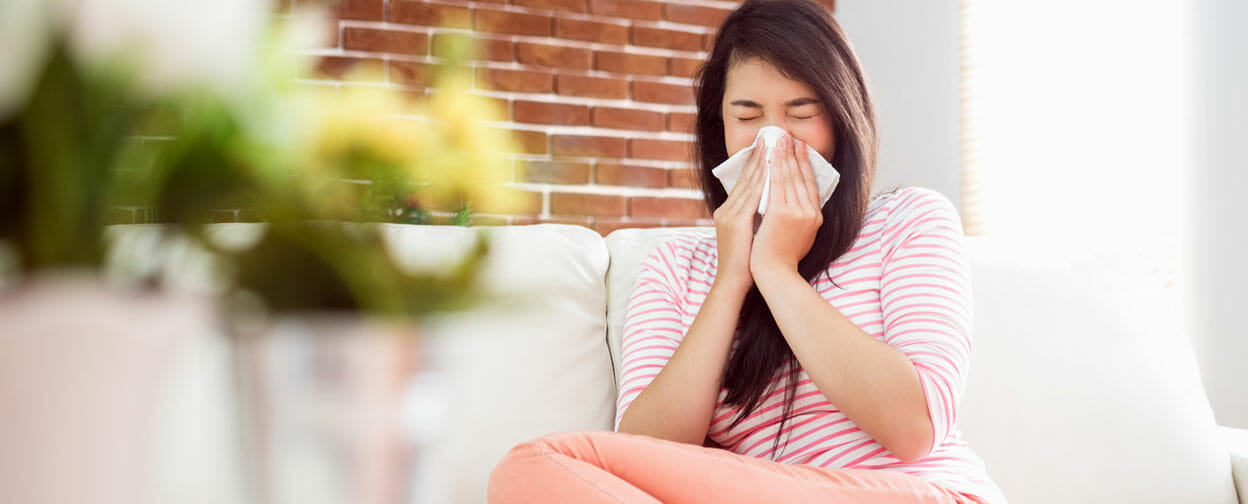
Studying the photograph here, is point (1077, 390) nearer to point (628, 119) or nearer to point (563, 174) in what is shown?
point (563, 174)

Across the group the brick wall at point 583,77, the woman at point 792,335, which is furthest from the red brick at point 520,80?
the woman at point 792,335

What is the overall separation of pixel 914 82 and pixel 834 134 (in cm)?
183

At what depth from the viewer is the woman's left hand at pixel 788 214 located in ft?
4.16

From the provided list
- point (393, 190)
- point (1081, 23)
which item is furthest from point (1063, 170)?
point (393, 190)

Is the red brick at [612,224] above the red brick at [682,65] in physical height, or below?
below

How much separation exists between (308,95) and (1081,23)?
262 centimetres

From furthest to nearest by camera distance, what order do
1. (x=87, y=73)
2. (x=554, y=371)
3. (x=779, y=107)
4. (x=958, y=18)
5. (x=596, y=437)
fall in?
(x=958, y=18)
(x=554, y=371)
(x=779, y=107)
(x=596, y=437)
(x=87, y=73)

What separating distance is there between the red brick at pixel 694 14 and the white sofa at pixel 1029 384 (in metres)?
1.68

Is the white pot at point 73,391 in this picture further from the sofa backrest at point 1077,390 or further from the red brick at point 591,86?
the red brick at point 591,86

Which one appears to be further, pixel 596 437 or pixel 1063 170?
pixel 1063 170

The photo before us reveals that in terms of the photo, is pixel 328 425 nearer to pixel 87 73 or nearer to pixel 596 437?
pixel 87 73

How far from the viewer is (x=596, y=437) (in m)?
0.99

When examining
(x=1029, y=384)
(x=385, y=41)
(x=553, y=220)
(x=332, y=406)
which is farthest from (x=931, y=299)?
(x=385, y=41)

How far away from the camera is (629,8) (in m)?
3.08
